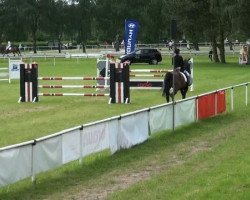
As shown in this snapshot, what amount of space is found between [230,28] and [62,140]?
4651 centimetres

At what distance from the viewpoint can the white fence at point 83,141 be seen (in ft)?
31.8

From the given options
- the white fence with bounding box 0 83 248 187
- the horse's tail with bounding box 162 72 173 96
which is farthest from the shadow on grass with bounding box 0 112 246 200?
the horse's tail with bounding box 162 72 173 96

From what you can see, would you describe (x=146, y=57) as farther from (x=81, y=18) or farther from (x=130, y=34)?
(x=81, y=18)

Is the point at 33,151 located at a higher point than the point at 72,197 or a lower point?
higher

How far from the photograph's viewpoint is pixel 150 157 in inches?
508

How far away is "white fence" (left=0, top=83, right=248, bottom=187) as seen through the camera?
31.8ft

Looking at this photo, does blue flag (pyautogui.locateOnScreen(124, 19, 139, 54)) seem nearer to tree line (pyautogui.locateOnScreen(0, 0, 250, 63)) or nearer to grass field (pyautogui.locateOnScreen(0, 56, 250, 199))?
grass field (pyautogui.locateOnScreen(0, 56, 250, 199))

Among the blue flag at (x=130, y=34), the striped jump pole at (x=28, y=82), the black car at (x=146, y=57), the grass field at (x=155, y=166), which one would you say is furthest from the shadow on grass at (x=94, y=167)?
the black car at (x=146, y=57)

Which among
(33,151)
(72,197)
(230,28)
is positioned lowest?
(72,197)

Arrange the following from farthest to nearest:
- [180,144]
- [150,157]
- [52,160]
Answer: [180,144] → [150,157] → [52,160]

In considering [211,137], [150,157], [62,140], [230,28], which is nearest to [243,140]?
[211,137]

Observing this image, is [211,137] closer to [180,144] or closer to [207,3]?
[180,144]

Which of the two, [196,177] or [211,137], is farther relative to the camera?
[211,137]

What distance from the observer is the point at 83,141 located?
11578 millimetres
